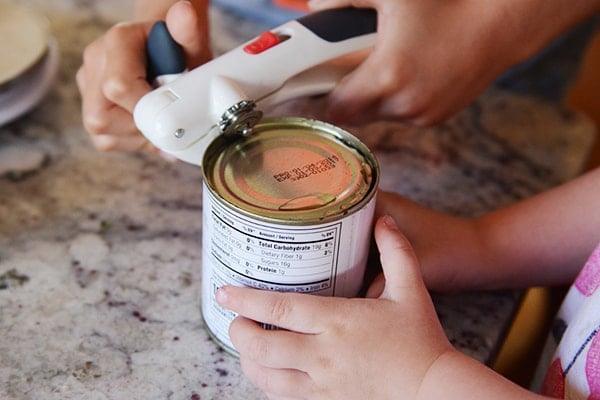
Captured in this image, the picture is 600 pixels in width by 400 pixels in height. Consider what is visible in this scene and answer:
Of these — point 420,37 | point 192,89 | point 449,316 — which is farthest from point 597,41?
point 192,89

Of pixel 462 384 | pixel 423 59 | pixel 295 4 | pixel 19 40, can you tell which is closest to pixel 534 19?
pixel 423 59

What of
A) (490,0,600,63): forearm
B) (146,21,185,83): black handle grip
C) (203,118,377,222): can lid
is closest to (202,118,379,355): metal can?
(203,118,377,222): can lid

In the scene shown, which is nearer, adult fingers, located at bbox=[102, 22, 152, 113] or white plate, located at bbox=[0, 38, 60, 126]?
adult fingers, located at bbox=[102, 22, 152, 113]

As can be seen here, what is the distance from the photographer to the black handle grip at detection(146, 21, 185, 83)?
23.7 inches

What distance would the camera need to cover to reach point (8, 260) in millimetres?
620

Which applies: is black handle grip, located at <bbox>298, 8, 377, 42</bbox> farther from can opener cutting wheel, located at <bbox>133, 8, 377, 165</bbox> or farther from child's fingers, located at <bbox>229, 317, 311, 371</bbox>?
child's fingers, located at <bbox>229, 317, 311, 371</bbox>

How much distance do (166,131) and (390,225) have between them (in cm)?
17

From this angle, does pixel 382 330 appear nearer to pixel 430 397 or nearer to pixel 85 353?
pixel 430 397

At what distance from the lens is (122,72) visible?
0.62 metres

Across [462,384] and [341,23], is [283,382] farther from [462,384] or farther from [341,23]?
[341,23]

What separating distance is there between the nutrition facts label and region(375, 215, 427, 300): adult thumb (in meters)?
0.04

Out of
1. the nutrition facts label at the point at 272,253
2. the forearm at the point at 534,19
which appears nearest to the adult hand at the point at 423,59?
the forearm at the point at 534,19

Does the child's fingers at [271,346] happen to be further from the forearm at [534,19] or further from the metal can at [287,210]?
the forearm at [534,19]

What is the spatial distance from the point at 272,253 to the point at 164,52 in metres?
0.22
